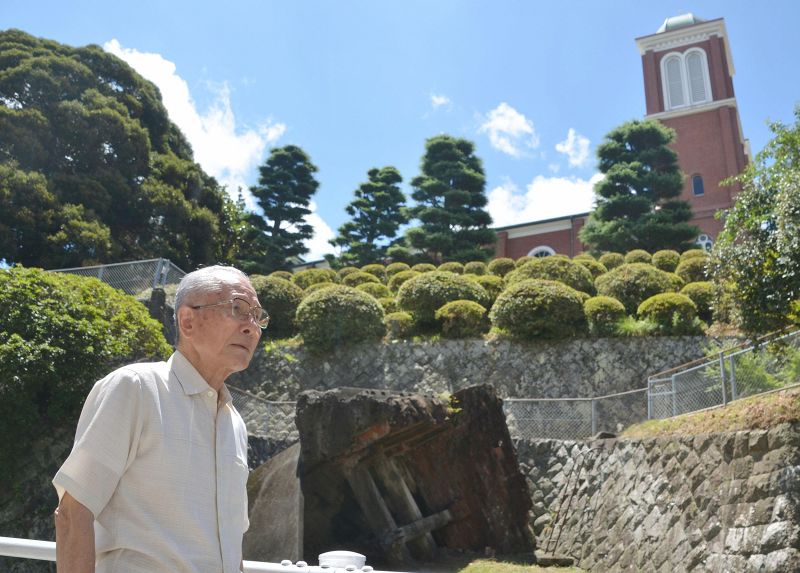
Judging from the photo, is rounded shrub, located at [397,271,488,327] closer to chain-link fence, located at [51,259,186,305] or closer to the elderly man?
chain-link fence, located at [51,259,186,305]

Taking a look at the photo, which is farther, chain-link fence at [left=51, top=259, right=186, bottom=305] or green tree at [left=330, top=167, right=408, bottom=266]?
green tree at [left=330, top=167, right=408, bottom=266]

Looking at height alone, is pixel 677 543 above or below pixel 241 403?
below

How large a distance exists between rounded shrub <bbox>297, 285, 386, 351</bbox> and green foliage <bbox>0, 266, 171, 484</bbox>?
6583 millimetres

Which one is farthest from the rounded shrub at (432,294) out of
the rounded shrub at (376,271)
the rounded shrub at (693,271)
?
the rounded shrub at (376,271)

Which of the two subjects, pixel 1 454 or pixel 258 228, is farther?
pixel 258 228

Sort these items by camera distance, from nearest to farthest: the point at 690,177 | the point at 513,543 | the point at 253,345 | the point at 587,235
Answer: the point at 253,345, the point at 513,543, the point at 587,235, the point at 690,177

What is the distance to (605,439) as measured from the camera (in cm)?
1205

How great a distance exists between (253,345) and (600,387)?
14.3 meters

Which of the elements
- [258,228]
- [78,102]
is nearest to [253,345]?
[78,102]

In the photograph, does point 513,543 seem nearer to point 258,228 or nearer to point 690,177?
point 258,228

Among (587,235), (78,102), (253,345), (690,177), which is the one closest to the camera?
(253,345)

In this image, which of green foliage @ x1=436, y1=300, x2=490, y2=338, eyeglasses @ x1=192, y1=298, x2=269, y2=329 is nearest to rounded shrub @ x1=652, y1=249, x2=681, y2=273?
green foliage @ x1=436, y1=300, x2=490, y2=338

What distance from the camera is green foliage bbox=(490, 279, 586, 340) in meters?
16.3

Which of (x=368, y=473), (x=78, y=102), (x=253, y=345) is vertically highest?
(x=78, y=102)
